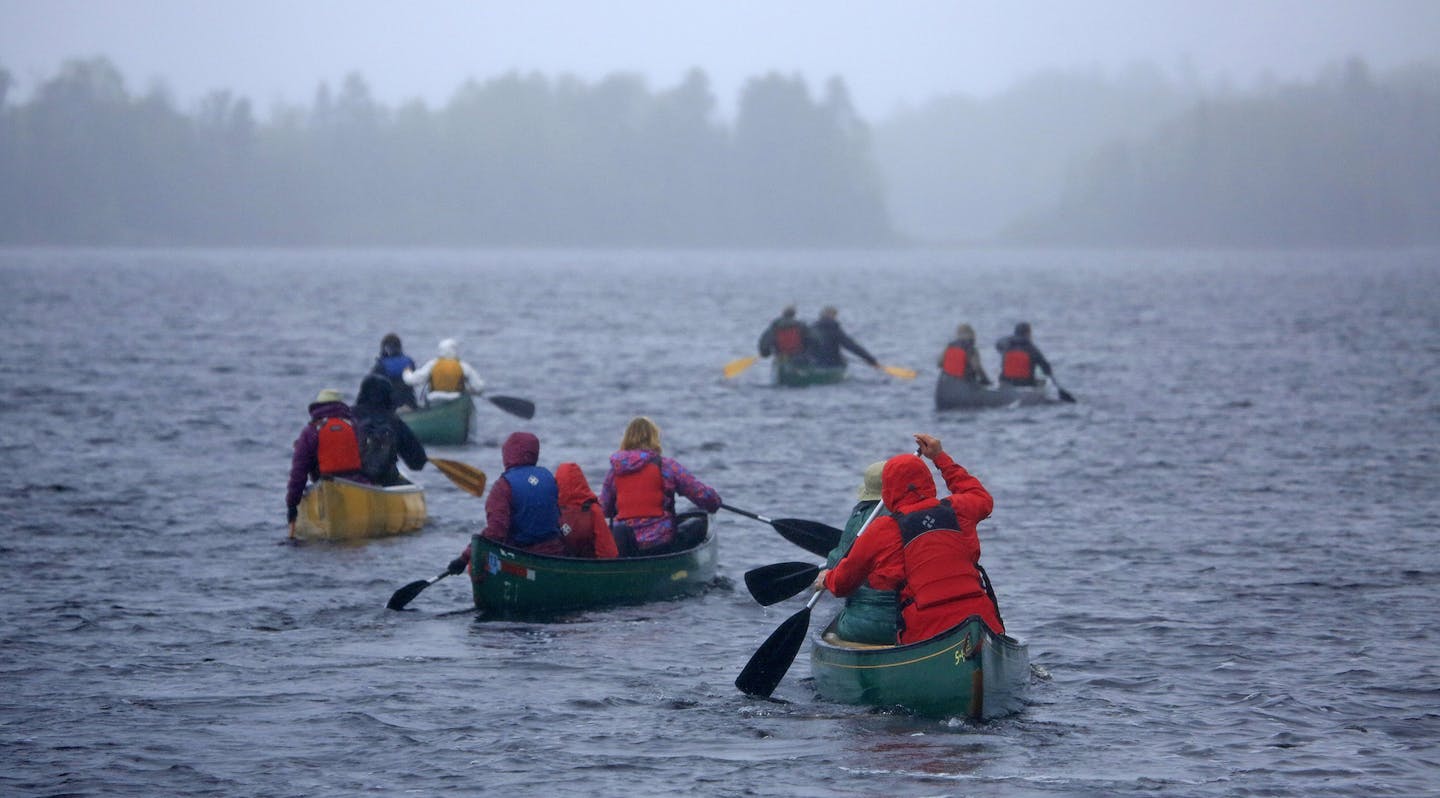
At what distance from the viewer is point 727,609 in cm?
1638

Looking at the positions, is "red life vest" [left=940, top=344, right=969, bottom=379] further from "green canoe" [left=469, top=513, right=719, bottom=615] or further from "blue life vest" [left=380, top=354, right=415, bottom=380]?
"green canoe" [left=469, top=513, right=719, bottom=615]

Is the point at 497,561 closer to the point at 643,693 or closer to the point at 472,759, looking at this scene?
the point at 643,693

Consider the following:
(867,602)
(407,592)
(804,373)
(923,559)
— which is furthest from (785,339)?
(923,559)

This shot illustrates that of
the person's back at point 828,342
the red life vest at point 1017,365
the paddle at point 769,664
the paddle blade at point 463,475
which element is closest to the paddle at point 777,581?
the paddle at point 769,664

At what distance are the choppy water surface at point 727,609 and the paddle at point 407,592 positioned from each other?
20 centimetres

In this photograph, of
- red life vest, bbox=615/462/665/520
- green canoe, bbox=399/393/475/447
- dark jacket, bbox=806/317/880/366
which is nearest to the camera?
red life vest, bbox=615/462/665/520

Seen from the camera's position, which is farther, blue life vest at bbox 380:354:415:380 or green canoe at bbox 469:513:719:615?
blue life vest at bbox 380:354:415:380

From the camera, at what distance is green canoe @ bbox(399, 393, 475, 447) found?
26578 millimetres

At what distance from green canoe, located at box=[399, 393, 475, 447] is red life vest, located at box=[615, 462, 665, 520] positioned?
35.1 feet

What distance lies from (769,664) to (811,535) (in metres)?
2.90

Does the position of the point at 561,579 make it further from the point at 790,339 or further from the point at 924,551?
the point at 790,339

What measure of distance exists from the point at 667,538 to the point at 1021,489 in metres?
8.74

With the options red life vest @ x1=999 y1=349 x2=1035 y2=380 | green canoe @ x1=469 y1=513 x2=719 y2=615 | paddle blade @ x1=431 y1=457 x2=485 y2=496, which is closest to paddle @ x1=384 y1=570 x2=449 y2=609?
green canoe @ x1=469 y1=513 x2=719 y2=615

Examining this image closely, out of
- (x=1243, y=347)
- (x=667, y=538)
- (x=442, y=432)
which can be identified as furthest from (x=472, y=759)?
(x=1243, y=347)
